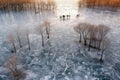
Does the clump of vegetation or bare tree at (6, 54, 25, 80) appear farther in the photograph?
the clump of vegetation

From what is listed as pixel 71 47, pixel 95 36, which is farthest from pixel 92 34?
pixel 71 47

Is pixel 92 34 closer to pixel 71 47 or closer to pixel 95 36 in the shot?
pixel 95 36

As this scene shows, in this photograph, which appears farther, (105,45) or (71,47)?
(71,47)

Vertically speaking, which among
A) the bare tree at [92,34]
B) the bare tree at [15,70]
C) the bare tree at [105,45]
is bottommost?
the bare tree at [15,70]

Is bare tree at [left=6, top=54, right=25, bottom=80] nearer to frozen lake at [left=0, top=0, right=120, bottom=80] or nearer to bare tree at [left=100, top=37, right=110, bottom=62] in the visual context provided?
frozen lake at [left=0, top=0, right=120, bottom=80]

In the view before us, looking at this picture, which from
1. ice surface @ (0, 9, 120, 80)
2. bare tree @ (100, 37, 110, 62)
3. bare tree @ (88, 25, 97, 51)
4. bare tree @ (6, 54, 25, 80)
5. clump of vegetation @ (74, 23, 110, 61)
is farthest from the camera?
bare tree @ (88, 25, 97, 51)

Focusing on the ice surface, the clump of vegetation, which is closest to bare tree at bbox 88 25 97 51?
the clump of vegetation

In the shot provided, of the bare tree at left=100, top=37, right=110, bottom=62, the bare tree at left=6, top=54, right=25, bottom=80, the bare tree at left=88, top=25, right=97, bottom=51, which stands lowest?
the bare tree at left=6, top=54, right=25, bottom=80

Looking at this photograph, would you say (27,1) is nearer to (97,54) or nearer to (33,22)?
(33,22)

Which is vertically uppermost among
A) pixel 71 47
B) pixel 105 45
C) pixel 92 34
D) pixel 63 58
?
pixel 92 34

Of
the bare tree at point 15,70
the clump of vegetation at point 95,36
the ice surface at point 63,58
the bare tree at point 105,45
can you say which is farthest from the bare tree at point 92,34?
the bare tree at point 15,70

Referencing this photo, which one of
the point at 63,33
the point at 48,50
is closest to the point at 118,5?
the point at 63,33

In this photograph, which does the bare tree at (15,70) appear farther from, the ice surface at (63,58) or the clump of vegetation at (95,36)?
the clump of vegetation at (95,36)
